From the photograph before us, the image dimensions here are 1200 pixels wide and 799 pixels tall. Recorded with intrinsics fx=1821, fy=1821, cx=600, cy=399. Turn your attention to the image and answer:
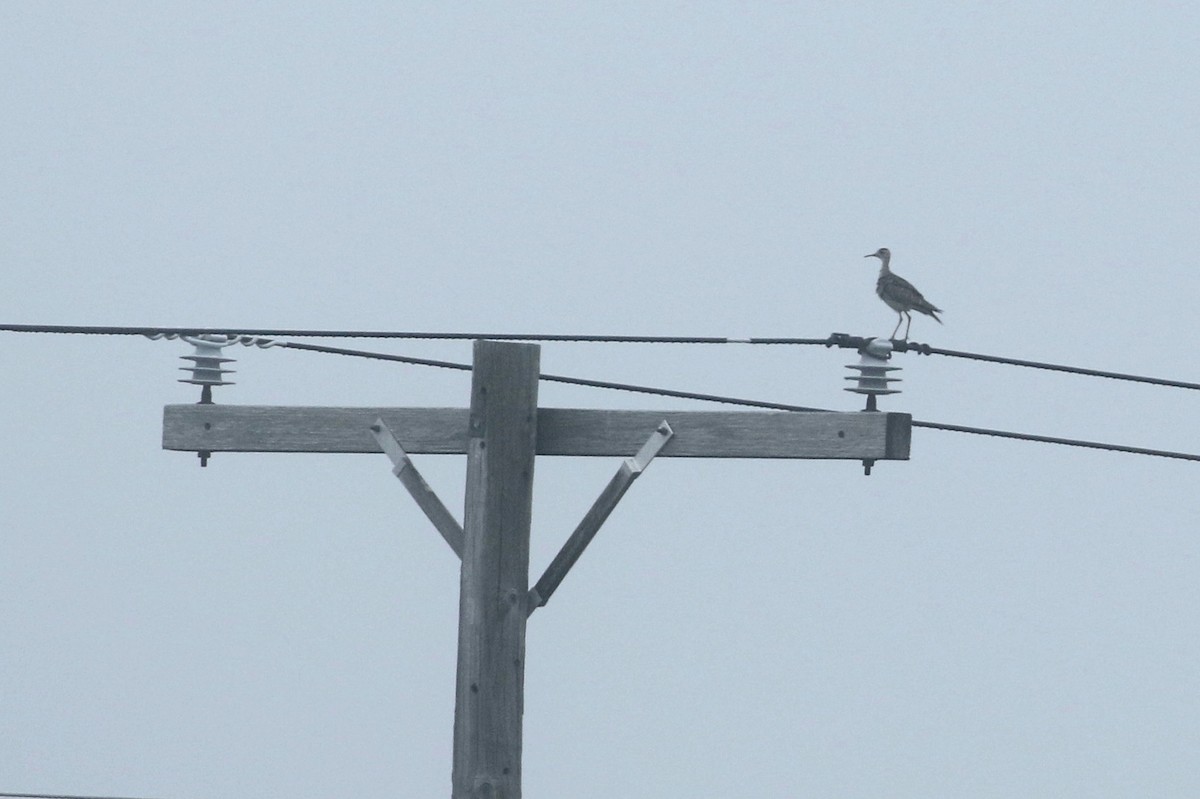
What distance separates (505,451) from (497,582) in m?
0.68

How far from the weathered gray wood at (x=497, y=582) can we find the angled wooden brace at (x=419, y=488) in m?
0.15

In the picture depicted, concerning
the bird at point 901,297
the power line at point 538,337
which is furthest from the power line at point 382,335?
the bird at point 901,297

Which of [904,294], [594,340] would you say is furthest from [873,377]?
[904,294]

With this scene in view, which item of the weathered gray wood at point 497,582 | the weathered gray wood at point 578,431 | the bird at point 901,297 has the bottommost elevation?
the weathered gray wood at point 497,582

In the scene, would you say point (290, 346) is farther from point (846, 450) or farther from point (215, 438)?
point (846, 450)

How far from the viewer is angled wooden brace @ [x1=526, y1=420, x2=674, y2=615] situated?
9508 mm

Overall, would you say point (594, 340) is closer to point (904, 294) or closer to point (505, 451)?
point (505, 451)

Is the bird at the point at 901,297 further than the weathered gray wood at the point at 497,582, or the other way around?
the bird at the point at 901,297

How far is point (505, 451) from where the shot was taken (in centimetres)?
947

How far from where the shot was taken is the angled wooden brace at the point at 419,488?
379 inches

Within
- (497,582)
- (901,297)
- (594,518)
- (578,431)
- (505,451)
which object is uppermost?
(901,297)

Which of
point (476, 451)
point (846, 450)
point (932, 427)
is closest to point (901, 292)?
point (932, 427)

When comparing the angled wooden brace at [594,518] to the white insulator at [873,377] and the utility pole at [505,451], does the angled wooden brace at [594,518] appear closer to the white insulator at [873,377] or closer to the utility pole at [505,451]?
the utility pole at [505,451]

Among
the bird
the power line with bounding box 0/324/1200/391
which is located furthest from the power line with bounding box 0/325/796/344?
the bird
